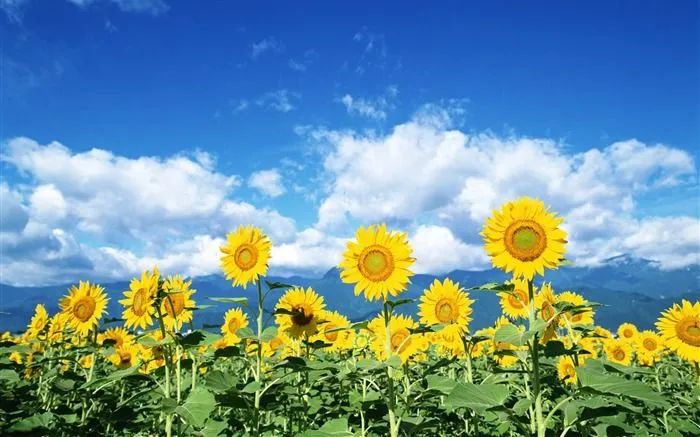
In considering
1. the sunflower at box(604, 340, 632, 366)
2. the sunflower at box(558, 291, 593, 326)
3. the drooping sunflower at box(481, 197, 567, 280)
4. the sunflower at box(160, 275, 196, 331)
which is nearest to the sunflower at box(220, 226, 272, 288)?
the sunflower at box(160, 275, 196, 331)

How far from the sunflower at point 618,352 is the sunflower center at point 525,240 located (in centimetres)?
917

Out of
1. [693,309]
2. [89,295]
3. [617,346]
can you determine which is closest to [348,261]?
[89,295]

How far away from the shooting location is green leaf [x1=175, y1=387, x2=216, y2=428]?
3.91 meters

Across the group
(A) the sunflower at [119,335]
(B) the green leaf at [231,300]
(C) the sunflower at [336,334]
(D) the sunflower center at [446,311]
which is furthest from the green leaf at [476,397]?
(A) the sunflower at [119,335]

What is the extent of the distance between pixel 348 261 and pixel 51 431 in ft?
13.4

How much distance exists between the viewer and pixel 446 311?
8.00m

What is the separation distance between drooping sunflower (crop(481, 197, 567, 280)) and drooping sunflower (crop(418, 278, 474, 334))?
10.2 feet

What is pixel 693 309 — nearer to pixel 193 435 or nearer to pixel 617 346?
pixel 617 346

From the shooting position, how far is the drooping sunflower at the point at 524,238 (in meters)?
4.67

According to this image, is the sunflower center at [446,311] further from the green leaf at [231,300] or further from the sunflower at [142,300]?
the sunflower at [142,300]

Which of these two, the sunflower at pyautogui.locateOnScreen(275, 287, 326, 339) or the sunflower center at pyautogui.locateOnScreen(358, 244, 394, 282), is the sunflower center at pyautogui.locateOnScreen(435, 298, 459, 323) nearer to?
the sunflower at pyautogui.locateOnScreen(275, 287, 326, 339)

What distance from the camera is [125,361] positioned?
362 inches

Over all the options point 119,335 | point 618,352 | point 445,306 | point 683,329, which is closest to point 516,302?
point 445,306

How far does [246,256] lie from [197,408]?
2.59m
